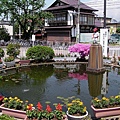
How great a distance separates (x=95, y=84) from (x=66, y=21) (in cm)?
2779

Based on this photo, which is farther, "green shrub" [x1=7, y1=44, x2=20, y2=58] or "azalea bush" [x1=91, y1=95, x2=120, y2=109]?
"green shrub" [x1=7, y1=44, x2=20, y2=58]

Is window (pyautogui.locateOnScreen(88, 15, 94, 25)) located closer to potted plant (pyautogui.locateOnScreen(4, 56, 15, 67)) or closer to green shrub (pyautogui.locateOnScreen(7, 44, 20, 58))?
green shrub (pyautogui.locateOnScreen(7, 44, 20, 58))

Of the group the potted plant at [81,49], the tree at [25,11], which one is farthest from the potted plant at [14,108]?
the tree at [25,11]

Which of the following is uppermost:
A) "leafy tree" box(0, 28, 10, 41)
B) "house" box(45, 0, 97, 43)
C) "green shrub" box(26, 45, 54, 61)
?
"house" box(45, 0, 97, 43)

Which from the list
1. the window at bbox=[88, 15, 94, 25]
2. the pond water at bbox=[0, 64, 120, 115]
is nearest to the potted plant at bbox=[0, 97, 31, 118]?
the pond water at bbox=[0, 64, 120, 115]

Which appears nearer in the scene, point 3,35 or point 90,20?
point 3,35

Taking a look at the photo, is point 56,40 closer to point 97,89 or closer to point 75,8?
point 75,8

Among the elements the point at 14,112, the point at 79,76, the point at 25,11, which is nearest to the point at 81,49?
the point at 79,76

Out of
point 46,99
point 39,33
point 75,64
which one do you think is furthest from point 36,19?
point 46,99

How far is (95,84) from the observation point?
39.9 feet

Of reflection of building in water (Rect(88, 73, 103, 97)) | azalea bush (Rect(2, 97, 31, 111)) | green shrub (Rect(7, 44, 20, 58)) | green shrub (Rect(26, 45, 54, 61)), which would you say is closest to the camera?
azalea bush (Rect(2, 97, 31, 111))

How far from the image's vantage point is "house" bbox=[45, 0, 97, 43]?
37.9m

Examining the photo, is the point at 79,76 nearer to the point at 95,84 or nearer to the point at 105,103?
the point at 95,84

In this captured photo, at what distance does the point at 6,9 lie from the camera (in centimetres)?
3631
